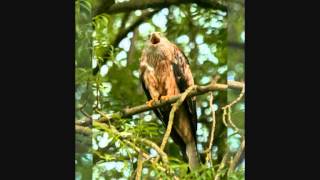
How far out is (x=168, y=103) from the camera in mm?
3307

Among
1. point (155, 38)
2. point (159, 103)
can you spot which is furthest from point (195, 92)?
point (155, 38)

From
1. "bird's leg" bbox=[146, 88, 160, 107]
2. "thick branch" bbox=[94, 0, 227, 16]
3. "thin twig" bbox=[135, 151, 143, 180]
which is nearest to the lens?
"thin twig" bbox=[135, 151, 143, 180]

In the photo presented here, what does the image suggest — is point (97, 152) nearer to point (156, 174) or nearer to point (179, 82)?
point (156, 174)

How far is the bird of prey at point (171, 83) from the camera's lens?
3223 millimetres

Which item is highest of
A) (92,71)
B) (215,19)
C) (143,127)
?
(215,19)

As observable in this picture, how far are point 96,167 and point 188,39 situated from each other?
24.1 inches

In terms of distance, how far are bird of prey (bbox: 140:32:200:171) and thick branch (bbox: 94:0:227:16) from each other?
0.12m

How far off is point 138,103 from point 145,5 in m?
0.39

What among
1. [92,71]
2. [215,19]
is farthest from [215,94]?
[92,71]

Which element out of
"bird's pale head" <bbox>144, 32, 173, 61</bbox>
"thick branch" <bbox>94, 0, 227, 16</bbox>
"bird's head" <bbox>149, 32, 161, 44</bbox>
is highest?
"thick branch" <bbox>94, 0, 227, 16</bbox>

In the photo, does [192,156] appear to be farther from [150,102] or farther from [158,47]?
[158,47]

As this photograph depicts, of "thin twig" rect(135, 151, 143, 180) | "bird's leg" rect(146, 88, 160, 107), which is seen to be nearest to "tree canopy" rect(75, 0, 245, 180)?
"thin twig" rect(135, 151, 143, 180)

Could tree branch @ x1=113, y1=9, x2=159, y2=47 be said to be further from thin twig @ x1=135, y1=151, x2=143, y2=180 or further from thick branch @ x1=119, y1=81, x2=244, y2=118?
thin twig @ x1=135, y1=151, x2=143, y2=180

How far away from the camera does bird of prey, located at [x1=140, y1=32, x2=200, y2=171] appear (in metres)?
3.22
